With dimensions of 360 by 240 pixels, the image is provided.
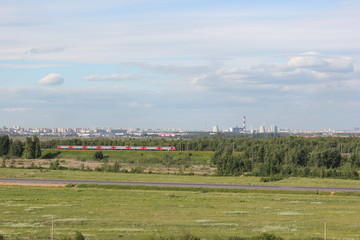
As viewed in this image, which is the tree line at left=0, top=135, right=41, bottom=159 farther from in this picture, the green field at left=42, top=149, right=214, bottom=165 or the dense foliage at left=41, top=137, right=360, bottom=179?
the dense foliage at left=41, top=137, right=360, bottom=179

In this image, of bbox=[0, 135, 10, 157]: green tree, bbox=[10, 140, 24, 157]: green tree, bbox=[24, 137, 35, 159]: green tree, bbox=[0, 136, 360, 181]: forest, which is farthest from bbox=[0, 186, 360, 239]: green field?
bbox=[0, 135, 10, 157]: green tree

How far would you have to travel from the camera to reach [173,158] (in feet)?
419

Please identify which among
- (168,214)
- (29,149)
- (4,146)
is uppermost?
(4,146)

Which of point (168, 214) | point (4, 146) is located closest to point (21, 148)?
point (4, 146)

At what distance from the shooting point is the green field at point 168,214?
111 feet

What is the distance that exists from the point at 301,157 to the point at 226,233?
76.2m

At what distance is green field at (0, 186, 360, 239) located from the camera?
3372 cm

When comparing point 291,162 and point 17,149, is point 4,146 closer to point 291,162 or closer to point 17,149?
point 17,149

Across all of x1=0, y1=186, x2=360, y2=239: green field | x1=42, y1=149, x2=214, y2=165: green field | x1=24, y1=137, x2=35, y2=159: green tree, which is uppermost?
x1=24, y1=137, x2=35, y2=159: green tree

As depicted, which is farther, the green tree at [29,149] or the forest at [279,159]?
the green tree at [29,149]

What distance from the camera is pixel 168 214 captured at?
41500mm

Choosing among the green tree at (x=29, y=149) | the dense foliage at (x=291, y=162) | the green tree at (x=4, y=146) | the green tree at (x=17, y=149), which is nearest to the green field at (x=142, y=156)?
the green tree at (x=17, y=149)

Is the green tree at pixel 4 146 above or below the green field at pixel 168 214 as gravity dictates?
above

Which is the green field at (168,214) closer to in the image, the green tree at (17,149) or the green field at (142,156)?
the green field at (142,156)
